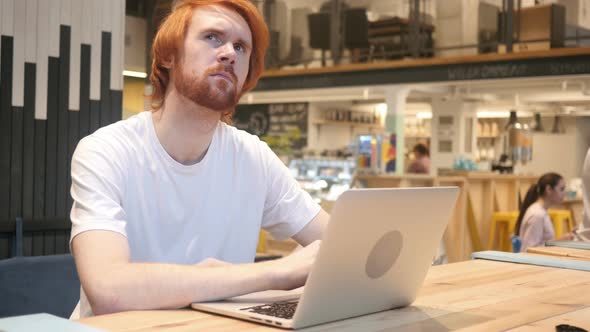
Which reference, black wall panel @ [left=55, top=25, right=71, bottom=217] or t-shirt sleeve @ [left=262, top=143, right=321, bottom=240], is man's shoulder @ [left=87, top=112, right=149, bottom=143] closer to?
t-shirt sleeve @ [left=262, top=143, right=321, bottom=240]

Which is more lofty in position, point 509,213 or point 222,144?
point 222,144

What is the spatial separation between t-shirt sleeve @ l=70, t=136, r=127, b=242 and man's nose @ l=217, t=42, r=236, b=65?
0.31m

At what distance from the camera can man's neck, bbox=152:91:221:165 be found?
1.68 metres

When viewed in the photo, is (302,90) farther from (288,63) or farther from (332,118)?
(332,118)

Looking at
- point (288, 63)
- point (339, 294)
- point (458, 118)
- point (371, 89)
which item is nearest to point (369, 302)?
point (339, 294)

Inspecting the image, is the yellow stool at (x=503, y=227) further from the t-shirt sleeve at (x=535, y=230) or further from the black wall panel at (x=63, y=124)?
the black wall panel at (x=63, y=124)

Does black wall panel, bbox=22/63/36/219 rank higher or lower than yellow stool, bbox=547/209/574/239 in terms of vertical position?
higher

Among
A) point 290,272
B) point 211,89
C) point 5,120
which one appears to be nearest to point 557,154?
point 5,120

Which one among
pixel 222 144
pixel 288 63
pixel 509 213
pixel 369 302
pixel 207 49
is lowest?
pixel 509 213

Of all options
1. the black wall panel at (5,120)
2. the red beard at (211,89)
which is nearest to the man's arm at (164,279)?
the red beard at (211,89)

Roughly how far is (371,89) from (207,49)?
8471mm

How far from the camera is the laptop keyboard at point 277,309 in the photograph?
3.72ft

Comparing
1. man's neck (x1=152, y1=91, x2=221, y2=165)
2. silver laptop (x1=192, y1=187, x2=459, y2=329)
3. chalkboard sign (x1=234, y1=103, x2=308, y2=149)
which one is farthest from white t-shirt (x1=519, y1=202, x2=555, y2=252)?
chalkboard sign (x1=234, y1=103, x2=308, y2=149)

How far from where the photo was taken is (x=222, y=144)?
1.79 m
